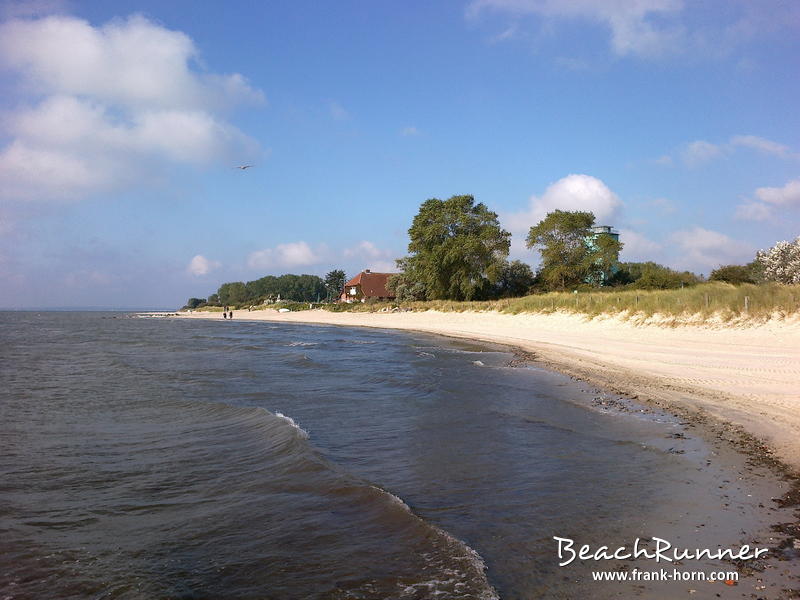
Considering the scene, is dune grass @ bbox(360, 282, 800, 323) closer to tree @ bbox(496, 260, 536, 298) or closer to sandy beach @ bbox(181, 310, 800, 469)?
sandy beach @ bbox(181, 310, 800, 469)

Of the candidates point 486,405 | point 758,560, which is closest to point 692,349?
point 486,405

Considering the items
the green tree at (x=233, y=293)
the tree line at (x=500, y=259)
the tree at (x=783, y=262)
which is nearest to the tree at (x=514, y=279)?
the tree line at (x=500, y=259)

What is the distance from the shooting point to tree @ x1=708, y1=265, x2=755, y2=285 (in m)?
38.4

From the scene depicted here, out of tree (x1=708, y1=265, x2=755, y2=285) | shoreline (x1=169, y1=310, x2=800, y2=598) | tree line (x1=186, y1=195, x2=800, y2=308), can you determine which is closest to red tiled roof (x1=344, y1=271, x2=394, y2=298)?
tree line (x1=186, y1=195, x2=800, y2=308)

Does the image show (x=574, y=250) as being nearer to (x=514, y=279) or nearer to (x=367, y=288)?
(x=514, y=279)

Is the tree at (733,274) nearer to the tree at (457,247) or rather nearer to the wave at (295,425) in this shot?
the tree at (457,247)

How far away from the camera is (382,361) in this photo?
19938 mm

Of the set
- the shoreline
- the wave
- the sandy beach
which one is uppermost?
the sandy beach

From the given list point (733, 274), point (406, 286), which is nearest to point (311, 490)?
point (733, 274)

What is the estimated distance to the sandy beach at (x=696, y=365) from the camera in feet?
28.7

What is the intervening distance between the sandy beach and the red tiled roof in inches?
2096

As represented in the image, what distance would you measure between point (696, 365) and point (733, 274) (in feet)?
102

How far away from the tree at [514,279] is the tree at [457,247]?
2.13 m

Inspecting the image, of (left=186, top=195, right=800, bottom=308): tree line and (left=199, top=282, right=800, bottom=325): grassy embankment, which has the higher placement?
(left=186, top=195, right=800, bottom=308): tree line
